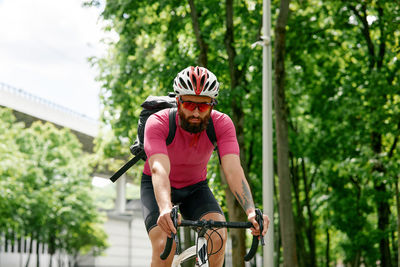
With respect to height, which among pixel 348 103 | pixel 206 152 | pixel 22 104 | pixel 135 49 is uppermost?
pixel 22 104

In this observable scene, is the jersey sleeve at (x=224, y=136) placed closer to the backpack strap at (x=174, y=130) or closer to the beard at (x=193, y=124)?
the backpack strap at (x=174, y=130)

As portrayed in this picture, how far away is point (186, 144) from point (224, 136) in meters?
0.29

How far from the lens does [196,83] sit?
13.0 feet

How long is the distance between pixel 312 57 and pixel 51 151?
22371 mm

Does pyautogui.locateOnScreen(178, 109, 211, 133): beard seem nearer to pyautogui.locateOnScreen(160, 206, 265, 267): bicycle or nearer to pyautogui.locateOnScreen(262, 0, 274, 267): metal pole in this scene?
pyautogui.locateOnScreen(160, 206, 265, 267): bicycle

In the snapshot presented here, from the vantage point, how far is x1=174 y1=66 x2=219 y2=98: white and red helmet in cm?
396

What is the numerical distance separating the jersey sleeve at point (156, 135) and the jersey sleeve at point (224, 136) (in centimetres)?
38

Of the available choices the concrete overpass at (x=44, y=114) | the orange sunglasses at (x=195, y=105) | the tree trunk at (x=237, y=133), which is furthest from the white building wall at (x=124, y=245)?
the orange sunglasses at (x=195, y=105)

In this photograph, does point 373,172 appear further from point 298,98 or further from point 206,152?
point 206,152

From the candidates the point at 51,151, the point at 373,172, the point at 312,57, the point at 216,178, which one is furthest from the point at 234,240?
the point at 51,151

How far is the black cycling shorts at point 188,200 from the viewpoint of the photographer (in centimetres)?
441

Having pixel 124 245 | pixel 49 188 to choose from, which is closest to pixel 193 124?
pixel 49 188

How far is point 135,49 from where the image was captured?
1648cm

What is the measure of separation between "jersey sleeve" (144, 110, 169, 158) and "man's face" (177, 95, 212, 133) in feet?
0.51
